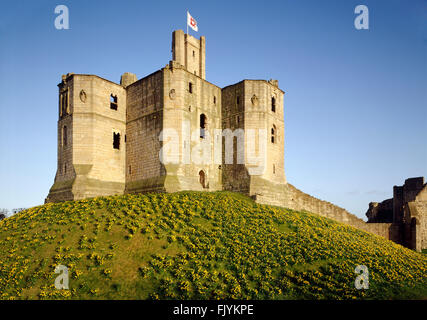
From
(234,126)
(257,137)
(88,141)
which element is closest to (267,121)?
(257,137)

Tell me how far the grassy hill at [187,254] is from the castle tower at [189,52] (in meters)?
20.1

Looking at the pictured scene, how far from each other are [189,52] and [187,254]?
29.5m

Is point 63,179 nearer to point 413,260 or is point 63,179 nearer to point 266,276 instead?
point 266,276

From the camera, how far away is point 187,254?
22.0 m

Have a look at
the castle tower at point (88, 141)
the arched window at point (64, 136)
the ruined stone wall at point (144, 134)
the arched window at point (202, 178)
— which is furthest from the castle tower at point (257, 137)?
the arched window at point (64, 136)

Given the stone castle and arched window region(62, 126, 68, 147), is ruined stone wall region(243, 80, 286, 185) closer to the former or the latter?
the stone castle

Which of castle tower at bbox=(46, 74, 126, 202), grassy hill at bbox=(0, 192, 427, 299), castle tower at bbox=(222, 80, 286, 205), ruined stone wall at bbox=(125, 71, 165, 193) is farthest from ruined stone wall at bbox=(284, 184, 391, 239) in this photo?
castle tower at bbox=(46, 74, 126, 202)

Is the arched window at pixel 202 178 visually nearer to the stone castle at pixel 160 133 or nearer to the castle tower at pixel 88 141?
the stone castle at pixel 160 133

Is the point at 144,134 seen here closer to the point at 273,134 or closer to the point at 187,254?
the point at 273,134

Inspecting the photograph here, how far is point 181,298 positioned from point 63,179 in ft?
71.7

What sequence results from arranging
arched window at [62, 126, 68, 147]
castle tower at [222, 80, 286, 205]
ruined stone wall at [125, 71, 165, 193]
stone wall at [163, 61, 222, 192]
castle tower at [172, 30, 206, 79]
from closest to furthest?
stone wall at [163, 61, 222, 192]
ruined stone wall at [125, 71, 165, 193]
castle tower at [222, 80, 286, 205]
arched window at [62, 126, 68, 147]
castle tower at [172, 30, 206, 79]

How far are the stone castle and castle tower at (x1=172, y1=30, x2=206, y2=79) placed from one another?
7.22 metres

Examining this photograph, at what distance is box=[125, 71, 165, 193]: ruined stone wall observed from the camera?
34.2m

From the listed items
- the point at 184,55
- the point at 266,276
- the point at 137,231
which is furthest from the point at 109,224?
the point at 184,55
